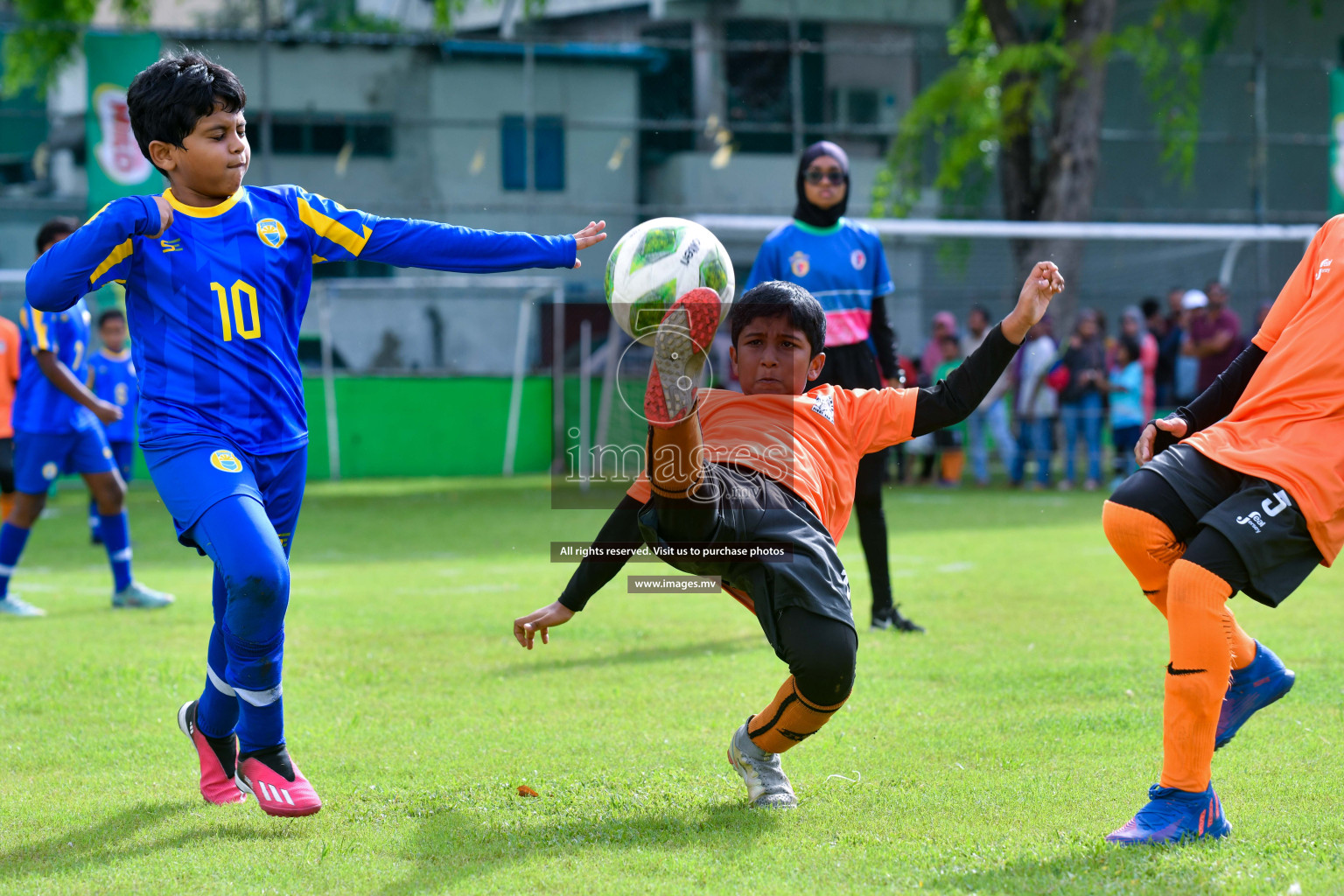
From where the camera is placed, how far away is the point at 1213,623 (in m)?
3.34

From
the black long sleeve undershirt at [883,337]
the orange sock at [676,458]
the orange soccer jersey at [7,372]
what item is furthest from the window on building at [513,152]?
the orange sock at [676,458]

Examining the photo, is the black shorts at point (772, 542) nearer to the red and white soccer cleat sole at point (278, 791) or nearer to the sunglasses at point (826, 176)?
the red and white soccer cleat sole at point (278, 791)

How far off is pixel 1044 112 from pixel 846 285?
13.2 m

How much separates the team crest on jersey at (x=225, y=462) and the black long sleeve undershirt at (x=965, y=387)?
6.42 ft

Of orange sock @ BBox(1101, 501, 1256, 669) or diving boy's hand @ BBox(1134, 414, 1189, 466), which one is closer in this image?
orange sock @ BBox(1101, 501, 1256, 669)

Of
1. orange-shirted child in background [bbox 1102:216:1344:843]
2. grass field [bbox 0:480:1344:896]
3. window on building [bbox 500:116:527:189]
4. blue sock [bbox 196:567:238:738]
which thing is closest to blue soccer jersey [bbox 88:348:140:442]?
grass field [bbox 0:480:1344:896]

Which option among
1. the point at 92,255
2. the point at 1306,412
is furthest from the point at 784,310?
the point at 92,255

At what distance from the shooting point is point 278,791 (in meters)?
3.68

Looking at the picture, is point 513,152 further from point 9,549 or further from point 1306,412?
point 1306,412

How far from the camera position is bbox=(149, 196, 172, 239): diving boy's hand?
11.9 ft

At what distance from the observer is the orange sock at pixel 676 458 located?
122 inches

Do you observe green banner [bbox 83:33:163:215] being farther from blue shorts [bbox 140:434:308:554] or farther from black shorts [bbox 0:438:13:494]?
blue shorts [bbox 140:434:308:554]

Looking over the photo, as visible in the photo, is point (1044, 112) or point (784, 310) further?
point (1044, 112)

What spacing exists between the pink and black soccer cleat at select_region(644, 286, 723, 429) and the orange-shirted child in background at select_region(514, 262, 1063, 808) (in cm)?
3
